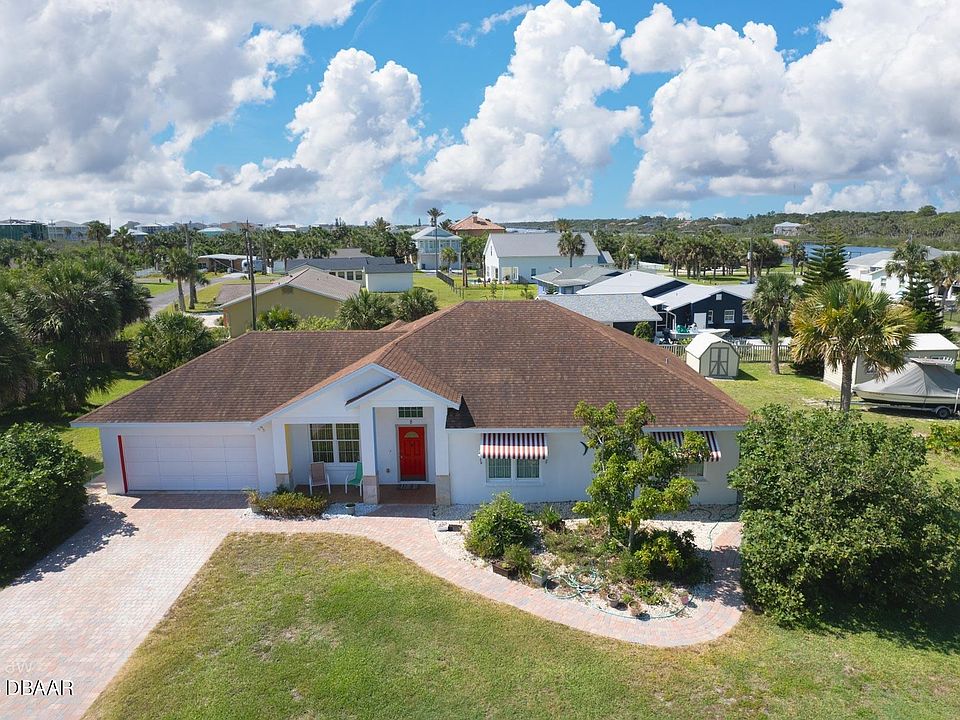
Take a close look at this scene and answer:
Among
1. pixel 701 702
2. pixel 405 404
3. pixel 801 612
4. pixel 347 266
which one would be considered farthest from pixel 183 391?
pixel 347 266

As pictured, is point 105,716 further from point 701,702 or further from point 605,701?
point 701,702

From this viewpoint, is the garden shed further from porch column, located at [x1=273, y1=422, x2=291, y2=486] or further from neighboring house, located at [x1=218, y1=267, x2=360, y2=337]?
porch column, located at [x1=273, y1=422, x2=291, y2=486]

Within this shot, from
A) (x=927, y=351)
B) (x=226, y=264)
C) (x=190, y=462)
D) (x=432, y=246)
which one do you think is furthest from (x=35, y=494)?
(x=432, y=246)

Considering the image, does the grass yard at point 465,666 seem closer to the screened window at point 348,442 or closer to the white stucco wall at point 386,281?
the screened window at point 348,442

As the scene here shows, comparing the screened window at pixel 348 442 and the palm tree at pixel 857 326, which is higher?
the palm tree at pixel 857 326

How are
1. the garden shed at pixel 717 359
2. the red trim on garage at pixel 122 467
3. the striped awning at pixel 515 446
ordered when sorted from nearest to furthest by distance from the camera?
the striped awning at pixel 515 446, the red trim on garage at pixel 122 467, the garden shed at pixel 717 359

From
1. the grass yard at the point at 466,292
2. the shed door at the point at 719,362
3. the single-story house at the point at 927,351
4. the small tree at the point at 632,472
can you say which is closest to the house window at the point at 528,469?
the small tree at the point at 632,472

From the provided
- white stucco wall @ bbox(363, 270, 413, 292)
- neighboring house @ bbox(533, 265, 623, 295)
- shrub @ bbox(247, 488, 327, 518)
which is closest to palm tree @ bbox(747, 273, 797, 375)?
neighboring house @ bbox(533, 265, 623, 295)
